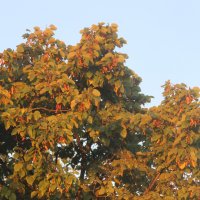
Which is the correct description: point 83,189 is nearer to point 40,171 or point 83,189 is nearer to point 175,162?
point 40,171

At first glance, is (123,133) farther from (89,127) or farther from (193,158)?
(193,158)

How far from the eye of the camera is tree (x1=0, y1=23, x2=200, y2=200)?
9.99 metres

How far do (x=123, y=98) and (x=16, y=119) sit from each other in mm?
4109

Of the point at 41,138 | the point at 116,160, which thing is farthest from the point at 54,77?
the point at 116,160

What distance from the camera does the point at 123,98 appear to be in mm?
13000

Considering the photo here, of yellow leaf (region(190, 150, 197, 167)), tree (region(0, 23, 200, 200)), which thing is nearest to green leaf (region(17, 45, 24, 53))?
tree (region(0, 23, 200, 200))

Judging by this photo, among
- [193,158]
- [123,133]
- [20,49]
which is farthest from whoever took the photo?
[20,49]

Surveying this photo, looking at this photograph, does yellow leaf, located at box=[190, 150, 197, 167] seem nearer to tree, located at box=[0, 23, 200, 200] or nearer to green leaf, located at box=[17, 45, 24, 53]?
tree, located at box=[0, 23, 200, 200]

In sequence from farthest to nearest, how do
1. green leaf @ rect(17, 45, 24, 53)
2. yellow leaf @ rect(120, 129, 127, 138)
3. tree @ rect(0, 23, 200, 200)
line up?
green leaf @ rect(17, 45, 24, 53) < yellow leaf @ rect(120, 129, 127, 138) < tree @ rect(0, 23, 200, 200)

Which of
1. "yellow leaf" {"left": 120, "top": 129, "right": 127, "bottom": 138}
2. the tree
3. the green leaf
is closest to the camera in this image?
the tree

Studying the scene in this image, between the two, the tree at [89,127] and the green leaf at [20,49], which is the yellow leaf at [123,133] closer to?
the tree at [89,127]

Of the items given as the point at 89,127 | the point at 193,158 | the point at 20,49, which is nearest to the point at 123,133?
the point at 89,127

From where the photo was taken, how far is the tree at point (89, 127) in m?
9.99

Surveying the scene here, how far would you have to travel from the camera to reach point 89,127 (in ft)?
36.7
